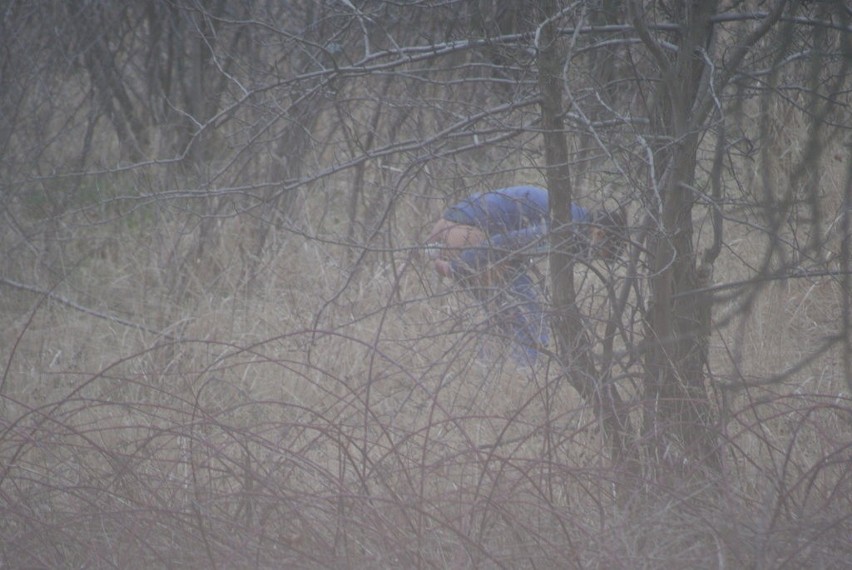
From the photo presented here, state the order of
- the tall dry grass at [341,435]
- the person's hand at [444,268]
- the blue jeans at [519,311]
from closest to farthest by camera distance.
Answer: the tall dry grass at [341,435], the blue jeans at [519,311], the person's hand at [444,268]

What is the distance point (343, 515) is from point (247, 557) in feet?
0.96

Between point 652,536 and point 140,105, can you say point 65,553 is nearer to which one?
point 652,536

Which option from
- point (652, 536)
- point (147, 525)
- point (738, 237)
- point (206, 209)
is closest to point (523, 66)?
point (652, 536)

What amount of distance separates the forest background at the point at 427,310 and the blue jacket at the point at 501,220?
0.15 m

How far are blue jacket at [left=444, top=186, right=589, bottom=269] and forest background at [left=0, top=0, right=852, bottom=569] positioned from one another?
149 millimetres

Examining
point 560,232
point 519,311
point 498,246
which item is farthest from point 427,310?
point 560,232

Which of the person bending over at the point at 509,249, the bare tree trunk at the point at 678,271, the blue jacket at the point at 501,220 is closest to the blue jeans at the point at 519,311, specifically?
the person bending over at the point at 509,249

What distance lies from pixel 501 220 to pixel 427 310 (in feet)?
4.54

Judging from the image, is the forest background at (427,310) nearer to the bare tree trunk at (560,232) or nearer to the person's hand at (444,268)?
the bare tree trunk at (560,232)

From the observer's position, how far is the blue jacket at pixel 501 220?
4.14 metres

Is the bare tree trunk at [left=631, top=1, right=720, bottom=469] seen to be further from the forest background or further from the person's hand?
the person's hand

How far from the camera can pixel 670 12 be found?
155 inches

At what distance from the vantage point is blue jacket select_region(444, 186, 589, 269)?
163 inches

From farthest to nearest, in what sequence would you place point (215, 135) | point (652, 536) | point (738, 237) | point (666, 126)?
point (215, 135) < point (738, 237) < point (666, 126) < point (652, 536)
